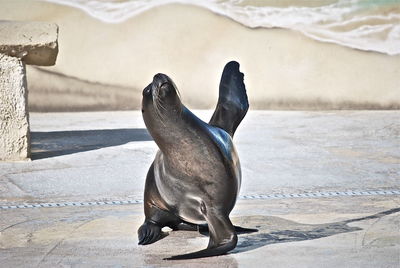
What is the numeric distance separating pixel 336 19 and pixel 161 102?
6.69 m

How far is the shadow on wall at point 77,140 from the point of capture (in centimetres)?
707

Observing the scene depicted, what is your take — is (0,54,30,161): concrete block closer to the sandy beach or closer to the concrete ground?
the concrete ground

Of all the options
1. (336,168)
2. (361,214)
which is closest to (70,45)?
(336,168)

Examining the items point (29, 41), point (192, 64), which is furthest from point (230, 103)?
point (192, 64)

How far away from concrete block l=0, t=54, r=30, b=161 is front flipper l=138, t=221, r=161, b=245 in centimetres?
265

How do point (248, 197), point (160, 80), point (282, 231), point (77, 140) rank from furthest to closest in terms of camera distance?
point (77, 140) < point (248, 197) < point (282, 231) < point (160, 80)

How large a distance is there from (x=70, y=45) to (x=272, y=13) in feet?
7.45

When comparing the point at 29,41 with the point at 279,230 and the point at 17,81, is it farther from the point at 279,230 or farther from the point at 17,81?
the point at 279,230

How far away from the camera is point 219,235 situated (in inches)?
147

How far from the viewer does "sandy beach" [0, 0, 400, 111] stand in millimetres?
9969

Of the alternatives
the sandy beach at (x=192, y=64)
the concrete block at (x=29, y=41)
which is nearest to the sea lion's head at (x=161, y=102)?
the concrete block at (x=29, y=41)

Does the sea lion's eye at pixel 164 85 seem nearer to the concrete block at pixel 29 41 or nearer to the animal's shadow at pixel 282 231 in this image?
the animal's shadow at pixel 282 231

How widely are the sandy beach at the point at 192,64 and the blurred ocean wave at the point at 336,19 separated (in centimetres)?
8

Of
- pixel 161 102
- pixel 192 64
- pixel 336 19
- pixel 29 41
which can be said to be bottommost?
pixel 192 64
